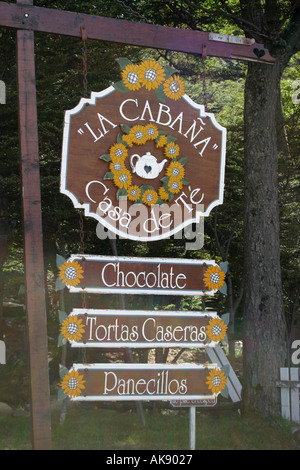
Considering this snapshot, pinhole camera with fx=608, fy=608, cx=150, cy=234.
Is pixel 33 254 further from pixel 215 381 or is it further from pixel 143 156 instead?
pixel 215 381

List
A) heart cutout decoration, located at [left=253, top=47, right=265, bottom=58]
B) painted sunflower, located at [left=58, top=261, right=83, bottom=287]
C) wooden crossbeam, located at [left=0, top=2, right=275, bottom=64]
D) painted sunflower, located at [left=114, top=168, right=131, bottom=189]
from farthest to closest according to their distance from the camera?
1. heart cutout decoration, located at [left=253, top=47, right=265, bottom=58]
2. painted sunflower, located at [left=114, top=168, right=131, bottom=189]
3. wooden crossbeam, located at [left=0, top=2, right=275, bottom=64]
4. painted sunflower, located at [left=58, top=261, right=83, bottom=287]

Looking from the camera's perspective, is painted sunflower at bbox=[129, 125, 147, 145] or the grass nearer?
painted sunflower at bbox=[129, 125, 147, 145]

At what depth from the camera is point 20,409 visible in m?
9.70

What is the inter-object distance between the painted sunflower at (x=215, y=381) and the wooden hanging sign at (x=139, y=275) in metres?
0.90

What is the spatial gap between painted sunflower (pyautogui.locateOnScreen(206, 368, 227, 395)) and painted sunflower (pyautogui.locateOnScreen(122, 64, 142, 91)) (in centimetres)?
332

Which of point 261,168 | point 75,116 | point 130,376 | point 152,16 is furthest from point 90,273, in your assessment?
point 152,16

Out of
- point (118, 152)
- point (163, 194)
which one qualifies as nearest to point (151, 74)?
point (118, 152)

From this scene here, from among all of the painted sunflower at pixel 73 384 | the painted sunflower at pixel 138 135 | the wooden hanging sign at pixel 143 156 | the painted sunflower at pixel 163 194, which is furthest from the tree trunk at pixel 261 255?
the painted sunflower at pixel 73 384

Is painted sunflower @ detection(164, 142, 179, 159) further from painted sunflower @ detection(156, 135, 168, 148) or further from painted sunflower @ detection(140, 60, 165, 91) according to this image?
painted sunflower @ detection(140, 60, 165, 91)

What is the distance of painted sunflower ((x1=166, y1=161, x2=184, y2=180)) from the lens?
22.8 feet

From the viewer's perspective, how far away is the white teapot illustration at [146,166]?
683 cm

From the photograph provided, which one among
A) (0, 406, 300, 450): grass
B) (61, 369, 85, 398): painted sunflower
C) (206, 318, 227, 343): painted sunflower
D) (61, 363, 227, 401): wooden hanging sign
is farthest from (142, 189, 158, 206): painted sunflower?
(0, 406, 300, 450): grass

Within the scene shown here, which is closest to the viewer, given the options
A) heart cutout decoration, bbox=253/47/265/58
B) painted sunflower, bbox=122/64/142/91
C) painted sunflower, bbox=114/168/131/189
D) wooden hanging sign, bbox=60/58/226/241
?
wooden hanging sign, bbox=60/58/226/241

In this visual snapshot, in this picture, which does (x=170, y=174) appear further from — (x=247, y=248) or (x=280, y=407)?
(x=280, y=407)
